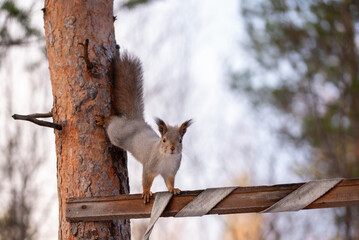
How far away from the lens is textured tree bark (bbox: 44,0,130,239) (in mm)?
2150

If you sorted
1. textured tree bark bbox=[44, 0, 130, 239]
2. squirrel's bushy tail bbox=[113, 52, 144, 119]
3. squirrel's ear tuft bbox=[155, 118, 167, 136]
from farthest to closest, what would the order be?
squirrel's bushy tail bbox=[113, 52, 144, 119], squirrel's ear tuft bbox=[155, 118, 167, 136], textured tree bark bbox=[44, 0, 130, 239]

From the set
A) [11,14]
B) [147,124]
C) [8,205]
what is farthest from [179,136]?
[8,205]

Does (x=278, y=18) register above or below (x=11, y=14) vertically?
above

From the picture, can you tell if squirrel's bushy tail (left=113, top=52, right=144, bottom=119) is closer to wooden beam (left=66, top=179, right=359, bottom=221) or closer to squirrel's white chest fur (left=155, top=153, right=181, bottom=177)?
squirrel's white chest fur (left=155, top=153, right=181, bottom=177)

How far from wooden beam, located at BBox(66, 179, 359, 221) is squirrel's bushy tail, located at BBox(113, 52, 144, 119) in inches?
22.6

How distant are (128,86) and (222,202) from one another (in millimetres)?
839

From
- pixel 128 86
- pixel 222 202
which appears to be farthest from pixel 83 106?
pixel 222 202

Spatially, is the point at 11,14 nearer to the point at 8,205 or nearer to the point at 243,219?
the point at 8,205

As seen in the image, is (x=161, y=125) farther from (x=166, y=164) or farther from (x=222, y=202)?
(x=222, y=202)

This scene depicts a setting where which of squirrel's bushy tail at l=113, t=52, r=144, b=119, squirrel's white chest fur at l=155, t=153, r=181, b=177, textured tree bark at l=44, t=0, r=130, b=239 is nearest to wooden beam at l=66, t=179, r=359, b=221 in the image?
textured tree bark at l=44, t=0, r=130, b=239

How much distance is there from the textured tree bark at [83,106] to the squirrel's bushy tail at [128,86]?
5 centimetres

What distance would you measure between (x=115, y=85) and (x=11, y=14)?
1410 mm

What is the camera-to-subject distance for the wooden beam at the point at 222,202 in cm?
171

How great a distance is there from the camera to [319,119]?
694cm
